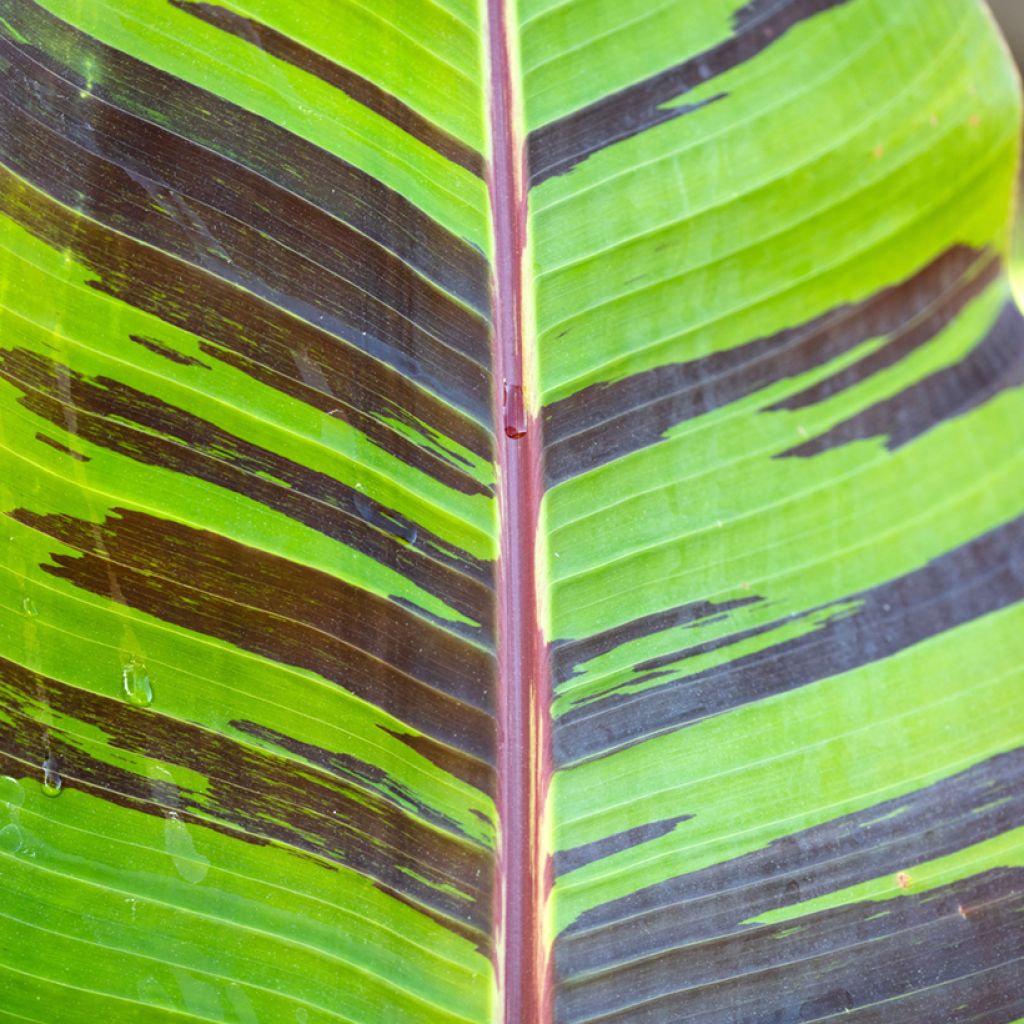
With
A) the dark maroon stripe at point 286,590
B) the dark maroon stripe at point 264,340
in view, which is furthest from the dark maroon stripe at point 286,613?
the dark maroon stripe at point 264,340

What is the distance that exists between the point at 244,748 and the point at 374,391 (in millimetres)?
246

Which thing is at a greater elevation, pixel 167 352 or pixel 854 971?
pixel 167 352

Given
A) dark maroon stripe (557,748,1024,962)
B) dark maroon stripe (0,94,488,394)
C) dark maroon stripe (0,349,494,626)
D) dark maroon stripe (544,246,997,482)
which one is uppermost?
Result: dark maroon stripe (0,94,488,394)

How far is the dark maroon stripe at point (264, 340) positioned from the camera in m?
0.59

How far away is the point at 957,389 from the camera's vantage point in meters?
0.58

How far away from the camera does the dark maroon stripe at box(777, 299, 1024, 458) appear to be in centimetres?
58

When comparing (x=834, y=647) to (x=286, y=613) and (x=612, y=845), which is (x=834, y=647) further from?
(x=286, y=613)

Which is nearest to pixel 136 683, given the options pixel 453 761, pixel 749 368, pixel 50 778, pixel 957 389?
pixel 50 778

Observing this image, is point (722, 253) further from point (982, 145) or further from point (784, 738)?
point (784, 738)

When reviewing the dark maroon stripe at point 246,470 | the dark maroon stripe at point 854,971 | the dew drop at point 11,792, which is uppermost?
the dark maroon stripe at point 246,470

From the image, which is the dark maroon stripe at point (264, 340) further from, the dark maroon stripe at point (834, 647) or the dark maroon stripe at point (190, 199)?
the dark maroon stripe at point (834, 647)

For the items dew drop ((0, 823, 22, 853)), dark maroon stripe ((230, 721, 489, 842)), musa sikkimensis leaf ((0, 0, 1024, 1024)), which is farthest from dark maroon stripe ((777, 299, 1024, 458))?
dew drop ((0, 823, 22, 853))

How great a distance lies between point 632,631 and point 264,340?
0.30 meters

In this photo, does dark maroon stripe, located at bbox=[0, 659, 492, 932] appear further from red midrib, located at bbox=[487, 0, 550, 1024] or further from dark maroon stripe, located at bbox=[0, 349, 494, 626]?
dark maroon stripe, located at bbox=[0, 349, 494, 626]
